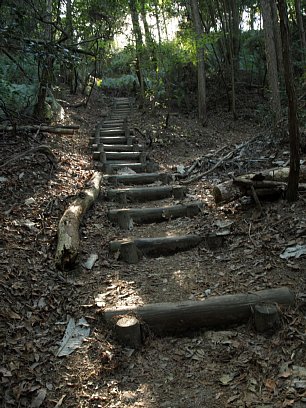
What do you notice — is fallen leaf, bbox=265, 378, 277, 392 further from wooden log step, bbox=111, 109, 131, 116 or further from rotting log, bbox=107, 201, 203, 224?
wooden log step, bbox=111, 109, 131, 116

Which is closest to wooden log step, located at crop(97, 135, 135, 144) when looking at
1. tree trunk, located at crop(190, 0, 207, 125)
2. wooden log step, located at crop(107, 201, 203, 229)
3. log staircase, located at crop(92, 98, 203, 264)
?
log staircase, located at crop(92, 98, 203, 264)

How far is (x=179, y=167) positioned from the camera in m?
8.11

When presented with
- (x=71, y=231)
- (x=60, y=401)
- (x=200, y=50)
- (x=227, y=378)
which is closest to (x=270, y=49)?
(x=200, y=50)

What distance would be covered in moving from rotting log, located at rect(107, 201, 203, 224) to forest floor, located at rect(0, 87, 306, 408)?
173mm

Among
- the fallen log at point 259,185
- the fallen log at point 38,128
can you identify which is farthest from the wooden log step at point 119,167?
the fallen log at point 259,185

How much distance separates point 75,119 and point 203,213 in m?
8.36

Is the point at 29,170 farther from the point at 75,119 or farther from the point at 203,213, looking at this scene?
the point at 75,119

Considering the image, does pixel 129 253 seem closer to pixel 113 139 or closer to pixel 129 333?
pixel 129 333

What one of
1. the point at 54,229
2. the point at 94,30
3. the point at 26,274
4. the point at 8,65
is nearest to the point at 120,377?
the point at 26,274

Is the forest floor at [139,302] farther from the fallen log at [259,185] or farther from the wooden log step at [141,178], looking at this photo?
the wooden log step at [141,178]

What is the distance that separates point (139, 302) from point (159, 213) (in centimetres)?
221

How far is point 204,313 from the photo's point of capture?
322 centimetres

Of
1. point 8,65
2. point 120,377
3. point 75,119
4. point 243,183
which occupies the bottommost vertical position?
point 120,377

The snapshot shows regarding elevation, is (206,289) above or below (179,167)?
below
